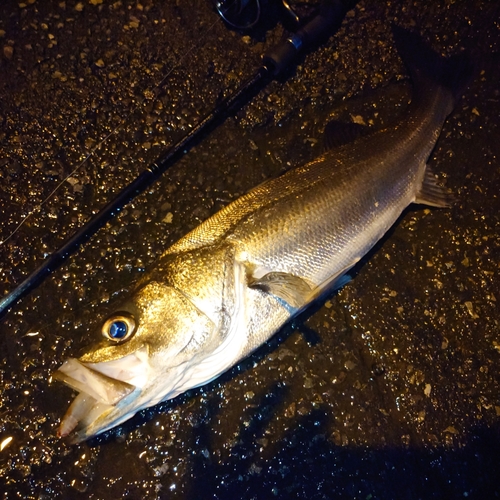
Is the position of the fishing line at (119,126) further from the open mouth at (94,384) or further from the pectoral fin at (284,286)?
the pectoral fin at (284,286)

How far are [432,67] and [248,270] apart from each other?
7.50 feet

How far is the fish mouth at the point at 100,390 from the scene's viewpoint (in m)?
1.91

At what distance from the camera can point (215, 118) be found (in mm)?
2865

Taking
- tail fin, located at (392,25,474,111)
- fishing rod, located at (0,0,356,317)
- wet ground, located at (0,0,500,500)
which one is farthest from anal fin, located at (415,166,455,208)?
fishing rod, located at (0,0,356,317)

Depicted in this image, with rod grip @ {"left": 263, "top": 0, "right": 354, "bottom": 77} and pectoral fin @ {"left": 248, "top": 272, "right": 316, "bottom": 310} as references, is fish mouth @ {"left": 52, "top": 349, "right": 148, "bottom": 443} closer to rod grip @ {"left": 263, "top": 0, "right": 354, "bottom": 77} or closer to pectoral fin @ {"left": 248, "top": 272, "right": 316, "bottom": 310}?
pectoral fin @ {"left": 248, "top": 272, "right": 316, "bottom": 310}

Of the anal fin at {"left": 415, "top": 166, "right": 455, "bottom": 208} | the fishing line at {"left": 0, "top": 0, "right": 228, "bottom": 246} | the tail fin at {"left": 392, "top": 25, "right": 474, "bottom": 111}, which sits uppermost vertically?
the fishing line at {"left": 0, "top": 0, "right": 228, "bottom": 246}

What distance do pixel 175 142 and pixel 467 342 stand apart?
8.35 ft

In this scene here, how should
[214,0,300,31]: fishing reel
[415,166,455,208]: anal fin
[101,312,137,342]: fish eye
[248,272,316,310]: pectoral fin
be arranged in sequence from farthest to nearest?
[214,0,300,31]: fishing reel → [415,166,455,208]: anal fin → [248,272,316,310]: pectoral fin → [101,312,137,342]: fish eye

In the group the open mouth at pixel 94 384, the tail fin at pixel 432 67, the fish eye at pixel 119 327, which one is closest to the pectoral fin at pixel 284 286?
the fish eye at pixel 119 327

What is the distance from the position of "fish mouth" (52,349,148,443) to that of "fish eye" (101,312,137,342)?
0.36 feet

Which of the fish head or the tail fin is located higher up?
the fish head

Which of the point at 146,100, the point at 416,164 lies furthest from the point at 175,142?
the point at 416,164

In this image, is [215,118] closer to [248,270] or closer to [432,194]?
[248,270]

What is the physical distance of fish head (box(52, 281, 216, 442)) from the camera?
192 centimetres
